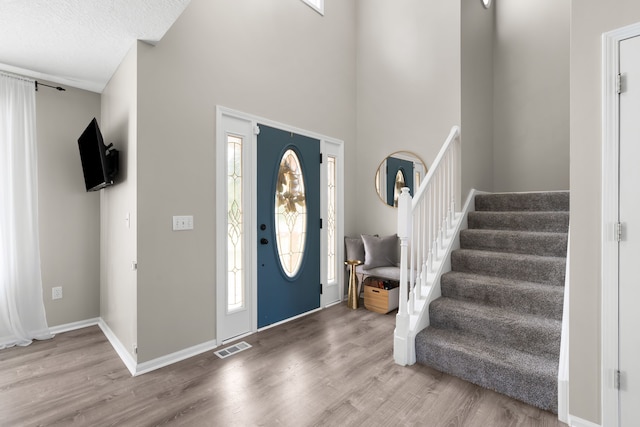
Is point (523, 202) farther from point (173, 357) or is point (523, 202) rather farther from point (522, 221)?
point (173, 357)

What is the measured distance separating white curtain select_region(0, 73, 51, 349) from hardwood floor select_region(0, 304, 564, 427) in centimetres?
25

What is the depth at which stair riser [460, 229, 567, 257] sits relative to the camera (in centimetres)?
269

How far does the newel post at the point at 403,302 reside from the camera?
98.0 inches

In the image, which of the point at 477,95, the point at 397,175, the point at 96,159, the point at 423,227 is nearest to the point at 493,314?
the point at 423,227

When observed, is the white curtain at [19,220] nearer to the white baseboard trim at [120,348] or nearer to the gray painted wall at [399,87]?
the white baseboard trim at [120,348]

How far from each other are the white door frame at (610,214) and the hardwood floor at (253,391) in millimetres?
423

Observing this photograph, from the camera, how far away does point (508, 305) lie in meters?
2.50

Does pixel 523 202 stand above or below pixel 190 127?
below

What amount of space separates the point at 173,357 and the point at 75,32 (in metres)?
2.56

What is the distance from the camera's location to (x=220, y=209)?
288 cm

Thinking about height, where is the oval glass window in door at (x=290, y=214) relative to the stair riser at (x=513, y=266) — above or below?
above

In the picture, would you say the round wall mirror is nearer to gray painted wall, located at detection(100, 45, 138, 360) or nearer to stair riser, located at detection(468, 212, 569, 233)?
stair riser, located at detection(468, 212, 569, 233)

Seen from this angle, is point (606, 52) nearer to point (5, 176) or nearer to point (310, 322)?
point (310, 322)

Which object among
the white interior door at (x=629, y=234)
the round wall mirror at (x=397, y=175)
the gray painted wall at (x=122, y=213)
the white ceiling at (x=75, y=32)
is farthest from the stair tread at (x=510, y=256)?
the white ceiling at (x=75, y=32)
